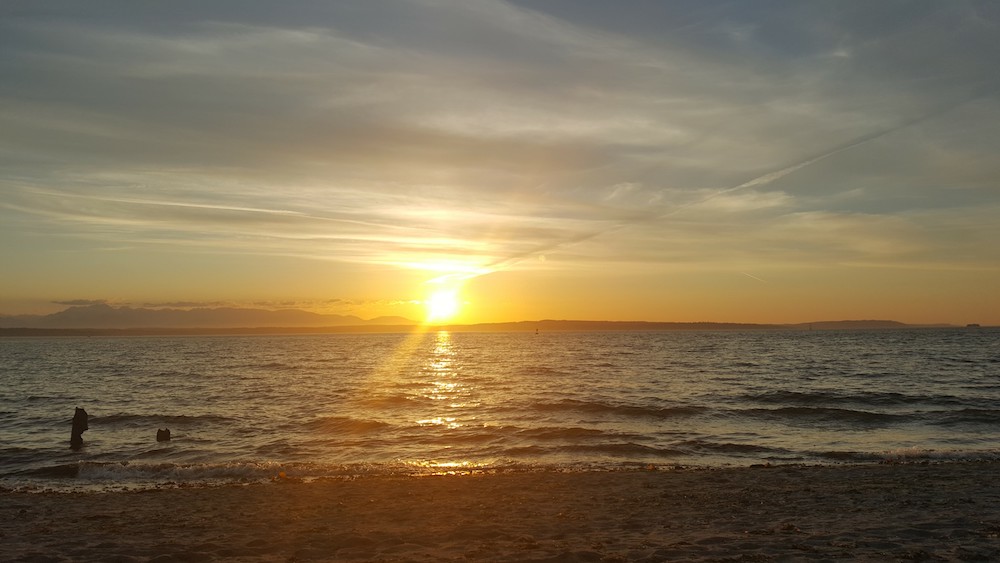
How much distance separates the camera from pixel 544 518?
43.2 ft

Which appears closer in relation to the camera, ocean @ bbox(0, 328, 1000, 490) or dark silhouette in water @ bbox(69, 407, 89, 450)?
ocean @ bbox(0, 328, 1000, 490)

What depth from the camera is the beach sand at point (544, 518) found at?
10711 millimetres

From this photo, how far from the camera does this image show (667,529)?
477 inches

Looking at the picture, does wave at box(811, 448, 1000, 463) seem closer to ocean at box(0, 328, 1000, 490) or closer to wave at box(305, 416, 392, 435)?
ocean at box(0, 328, 1000, 490)

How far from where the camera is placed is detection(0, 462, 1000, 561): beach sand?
10711 mm

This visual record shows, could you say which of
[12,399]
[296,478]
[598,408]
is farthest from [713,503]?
[12,399]

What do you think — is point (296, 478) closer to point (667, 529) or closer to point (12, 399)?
point (667, 529)

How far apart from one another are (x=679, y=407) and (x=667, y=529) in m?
23.0

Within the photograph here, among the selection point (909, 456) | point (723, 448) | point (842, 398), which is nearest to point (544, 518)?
point (723, 448)

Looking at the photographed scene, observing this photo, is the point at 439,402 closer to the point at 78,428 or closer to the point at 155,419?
the point at 155,419

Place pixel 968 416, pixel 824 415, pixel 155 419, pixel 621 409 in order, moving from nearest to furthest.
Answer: pixel 968 416, pixel 155 419, pixel 824 415, pixel 621 409

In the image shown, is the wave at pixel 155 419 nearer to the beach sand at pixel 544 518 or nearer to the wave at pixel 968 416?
the beach sand at pixel 544 518

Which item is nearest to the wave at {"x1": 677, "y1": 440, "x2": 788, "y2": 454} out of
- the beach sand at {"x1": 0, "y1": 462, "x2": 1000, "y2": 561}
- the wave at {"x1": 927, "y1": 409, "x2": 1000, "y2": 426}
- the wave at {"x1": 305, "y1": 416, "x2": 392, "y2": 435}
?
the beach sand at {"x1": 0, "y1": 462, "x2": 1000, "y2": 561}

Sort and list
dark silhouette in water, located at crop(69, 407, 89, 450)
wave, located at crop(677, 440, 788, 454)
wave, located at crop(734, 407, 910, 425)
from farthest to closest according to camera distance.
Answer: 1. wave, located at crop(734, 407, 910, 425)
2. dark silhouette in water, located at crop(69, 407, 89, 450)
3. wave, located at crop(677, 440, 788, 454)
